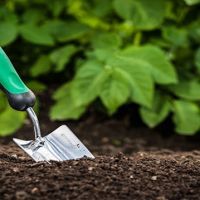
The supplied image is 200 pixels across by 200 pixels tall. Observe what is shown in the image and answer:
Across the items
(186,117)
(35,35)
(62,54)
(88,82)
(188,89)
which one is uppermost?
(35,35)

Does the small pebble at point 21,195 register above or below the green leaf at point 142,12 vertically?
below

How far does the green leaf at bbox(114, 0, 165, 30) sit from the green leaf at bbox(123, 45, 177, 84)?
235 millimetres

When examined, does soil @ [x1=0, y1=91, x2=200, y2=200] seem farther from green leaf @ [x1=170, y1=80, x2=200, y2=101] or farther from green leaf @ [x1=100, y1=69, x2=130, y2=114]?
green leaf @ [x1=170, y1=80, x2=200, y2=101]

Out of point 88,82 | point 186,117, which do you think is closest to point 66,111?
point 88,82

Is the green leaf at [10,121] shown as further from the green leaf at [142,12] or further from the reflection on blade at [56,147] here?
the reflection on blade at [56,147]

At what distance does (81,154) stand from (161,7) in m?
1.98

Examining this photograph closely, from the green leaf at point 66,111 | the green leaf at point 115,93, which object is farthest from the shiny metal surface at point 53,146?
the green leaf at point 66,111

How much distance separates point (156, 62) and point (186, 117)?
16.1 inches

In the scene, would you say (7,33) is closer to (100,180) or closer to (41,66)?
(41,66)

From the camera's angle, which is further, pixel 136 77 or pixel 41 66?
pixel 41 66

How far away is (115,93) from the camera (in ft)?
13.7

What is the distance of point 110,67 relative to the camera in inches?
166

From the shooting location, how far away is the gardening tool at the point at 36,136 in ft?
8.54

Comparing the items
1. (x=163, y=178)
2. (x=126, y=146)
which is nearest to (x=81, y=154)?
(x=163, y=178)
